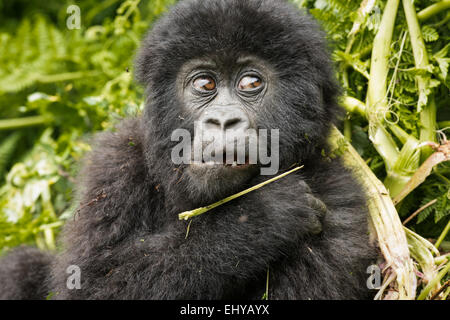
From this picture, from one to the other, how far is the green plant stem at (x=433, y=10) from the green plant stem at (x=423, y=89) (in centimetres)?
5

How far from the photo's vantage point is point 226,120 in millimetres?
2969

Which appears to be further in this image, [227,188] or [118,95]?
[118,95]

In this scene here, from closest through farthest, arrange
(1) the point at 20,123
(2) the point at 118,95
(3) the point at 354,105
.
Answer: (3) the point at 354,105
(2) the point at 118,95
(1) the point at 20,123

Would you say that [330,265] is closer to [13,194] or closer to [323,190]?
[323,190]

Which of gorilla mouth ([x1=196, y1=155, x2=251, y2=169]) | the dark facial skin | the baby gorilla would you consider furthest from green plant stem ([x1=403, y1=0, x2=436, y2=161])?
gorilla mouth ([x1=196, y1=155, x2=251, y2=169])

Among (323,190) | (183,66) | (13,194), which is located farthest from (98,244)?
(13,194)

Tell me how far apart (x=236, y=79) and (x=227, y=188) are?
28.4 inches

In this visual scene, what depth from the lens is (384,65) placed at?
356 centimetres

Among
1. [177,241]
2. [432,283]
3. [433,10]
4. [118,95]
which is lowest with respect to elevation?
[432,283]

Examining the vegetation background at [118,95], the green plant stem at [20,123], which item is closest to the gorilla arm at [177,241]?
the vegetation background at [118,95]

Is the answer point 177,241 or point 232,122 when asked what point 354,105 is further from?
point 177,241

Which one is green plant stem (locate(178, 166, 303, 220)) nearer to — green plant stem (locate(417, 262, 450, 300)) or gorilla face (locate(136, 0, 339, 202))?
gorilla face (locate(136, 0, 339, 202))

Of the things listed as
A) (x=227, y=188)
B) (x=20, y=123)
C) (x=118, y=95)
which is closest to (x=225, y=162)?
(x=227, y=188)

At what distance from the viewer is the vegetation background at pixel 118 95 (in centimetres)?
341
